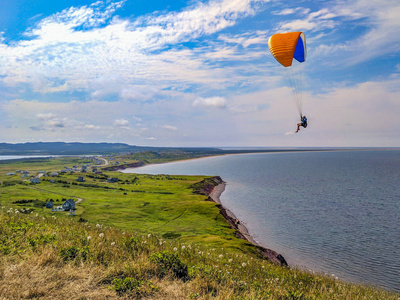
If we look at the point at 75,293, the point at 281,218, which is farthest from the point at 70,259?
the point at 281,218

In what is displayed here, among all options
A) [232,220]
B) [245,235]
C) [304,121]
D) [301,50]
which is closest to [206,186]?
[232,220]


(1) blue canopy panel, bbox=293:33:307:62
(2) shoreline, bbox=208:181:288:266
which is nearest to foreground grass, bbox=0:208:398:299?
(1) blue canopy panel, bbox=293:33:307:62

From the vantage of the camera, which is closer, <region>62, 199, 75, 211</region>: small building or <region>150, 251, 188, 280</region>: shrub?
<region>150, 251, 188, 280</region>: shrub

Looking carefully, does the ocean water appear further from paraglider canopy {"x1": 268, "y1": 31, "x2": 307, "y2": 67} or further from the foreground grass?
the foreground grass

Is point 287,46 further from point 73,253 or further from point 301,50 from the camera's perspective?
point 73,253

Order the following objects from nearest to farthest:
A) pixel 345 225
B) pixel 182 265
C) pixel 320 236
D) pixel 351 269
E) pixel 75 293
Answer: pixel 75 293 < pixel 182 265 < pixel 351 269 < pixel 320 236 < pixel 345 225

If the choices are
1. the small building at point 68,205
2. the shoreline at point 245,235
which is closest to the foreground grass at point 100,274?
the shoreline at point 245,235

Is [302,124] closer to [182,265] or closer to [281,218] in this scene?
[182,265]
